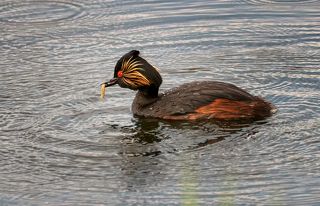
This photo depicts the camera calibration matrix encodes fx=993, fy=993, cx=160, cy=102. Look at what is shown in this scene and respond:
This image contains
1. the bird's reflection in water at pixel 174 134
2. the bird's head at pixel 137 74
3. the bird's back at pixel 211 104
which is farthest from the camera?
the bird's head at pixel 137 74

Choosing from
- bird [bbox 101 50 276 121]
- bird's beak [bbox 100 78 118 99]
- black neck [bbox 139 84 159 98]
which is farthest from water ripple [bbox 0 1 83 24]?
black neck [bbox 139 84 159 98]

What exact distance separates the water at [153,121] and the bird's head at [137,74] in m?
0.34

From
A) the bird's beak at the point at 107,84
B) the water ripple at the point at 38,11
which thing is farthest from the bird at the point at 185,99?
the water ripple at the point at 38,11

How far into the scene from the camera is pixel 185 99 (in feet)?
40.2

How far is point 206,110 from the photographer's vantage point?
39.9 feet

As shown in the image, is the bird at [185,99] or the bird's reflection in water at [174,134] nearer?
the bird's reflection in water at [174,134]

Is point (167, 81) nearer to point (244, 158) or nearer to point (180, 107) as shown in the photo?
point (180, 107)

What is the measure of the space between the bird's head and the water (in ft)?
1.13

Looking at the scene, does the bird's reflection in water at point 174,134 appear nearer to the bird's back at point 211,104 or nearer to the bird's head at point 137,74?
the bird's back at point 211,104

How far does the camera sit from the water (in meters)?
9.56

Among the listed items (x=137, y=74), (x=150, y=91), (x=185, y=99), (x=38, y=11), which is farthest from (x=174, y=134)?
(x=38, y=11)

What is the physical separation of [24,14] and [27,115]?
5697 millimetres

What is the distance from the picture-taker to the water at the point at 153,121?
31.4 feet

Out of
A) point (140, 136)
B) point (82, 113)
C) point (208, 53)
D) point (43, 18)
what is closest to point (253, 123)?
point (140, 136)
